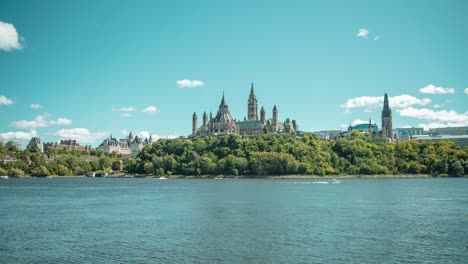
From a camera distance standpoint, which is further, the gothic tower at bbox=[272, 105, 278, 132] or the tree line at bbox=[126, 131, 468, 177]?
the gothic tower at bbox=[272, 105, 278, 132]

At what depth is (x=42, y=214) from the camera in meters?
47.0

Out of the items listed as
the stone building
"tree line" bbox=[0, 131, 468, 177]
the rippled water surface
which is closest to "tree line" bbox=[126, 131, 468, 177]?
"tree line" bbox=[0, 131, 468, 177]

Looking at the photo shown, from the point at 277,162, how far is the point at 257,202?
228 ft

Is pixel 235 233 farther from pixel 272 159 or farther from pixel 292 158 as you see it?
pixel 292 158

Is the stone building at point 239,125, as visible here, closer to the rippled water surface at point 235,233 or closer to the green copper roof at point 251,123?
the green copper roof at point 251,123

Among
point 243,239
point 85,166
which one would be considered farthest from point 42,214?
point 85,166

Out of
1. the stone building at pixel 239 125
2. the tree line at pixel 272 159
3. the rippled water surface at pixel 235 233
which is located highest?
the stone building at pixel 239 125

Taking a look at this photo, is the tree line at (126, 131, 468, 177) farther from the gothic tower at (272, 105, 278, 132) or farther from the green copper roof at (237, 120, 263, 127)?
the green copper roof at (237, 120, 263, 127)

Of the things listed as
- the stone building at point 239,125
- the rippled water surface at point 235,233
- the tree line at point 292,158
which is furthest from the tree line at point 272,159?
the rippled water surface at point 235,233

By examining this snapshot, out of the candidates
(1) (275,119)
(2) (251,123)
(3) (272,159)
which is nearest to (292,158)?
(3) (272,159)

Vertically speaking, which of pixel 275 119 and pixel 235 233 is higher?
pixel 275 119

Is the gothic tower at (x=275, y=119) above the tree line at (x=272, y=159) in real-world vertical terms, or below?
above

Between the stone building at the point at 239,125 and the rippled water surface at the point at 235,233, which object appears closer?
the rippled water surface at the point at 235,233

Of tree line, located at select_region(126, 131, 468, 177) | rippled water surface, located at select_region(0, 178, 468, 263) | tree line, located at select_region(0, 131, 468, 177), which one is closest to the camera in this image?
rippled water surface, located at select_region(0, 178, 468, 263)
